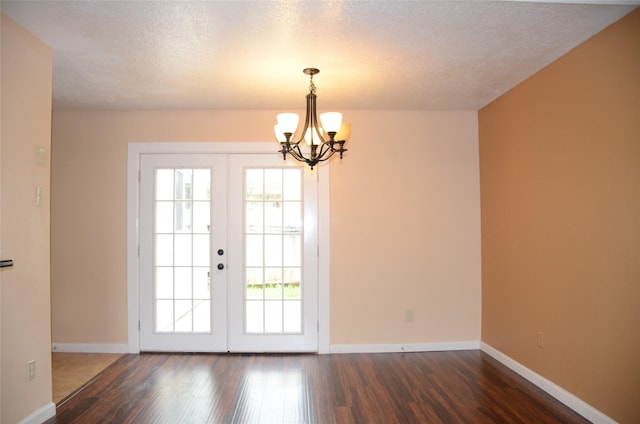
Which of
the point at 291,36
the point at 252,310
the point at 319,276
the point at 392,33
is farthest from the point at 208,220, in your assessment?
the point at 392,33

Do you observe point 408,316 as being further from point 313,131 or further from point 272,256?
point 313,131

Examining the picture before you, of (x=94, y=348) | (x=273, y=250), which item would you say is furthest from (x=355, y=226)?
(x=94, y=348)

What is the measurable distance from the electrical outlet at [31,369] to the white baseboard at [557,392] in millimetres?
3739

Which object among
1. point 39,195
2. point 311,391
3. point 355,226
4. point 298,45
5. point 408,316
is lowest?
point 311,391

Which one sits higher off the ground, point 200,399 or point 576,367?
point 576,367

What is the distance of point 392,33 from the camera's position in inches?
97.3

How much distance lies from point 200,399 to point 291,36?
108 inches

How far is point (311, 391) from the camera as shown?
3.18 metres

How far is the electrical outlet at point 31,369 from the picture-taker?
2.54 meters

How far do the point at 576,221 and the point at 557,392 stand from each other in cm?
132

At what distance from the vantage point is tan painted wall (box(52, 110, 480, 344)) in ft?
13.6

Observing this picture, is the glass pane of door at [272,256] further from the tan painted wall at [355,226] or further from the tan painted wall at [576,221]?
the tan painted wall at [576,221]

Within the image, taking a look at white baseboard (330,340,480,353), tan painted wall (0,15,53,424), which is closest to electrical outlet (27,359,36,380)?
tan painted wall (0,15,53,424)

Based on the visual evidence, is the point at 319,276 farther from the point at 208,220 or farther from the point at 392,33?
the point at 392,33
